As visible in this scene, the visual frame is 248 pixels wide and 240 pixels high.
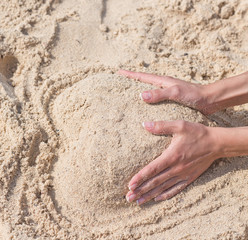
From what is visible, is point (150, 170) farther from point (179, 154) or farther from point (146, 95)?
point (146, 95)

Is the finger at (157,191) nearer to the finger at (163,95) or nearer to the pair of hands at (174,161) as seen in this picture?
the pair of hands at (174,161)

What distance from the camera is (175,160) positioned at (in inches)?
69.6

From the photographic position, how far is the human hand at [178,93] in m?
1.87

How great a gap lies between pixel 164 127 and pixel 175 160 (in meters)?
0.18

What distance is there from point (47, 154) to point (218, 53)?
1.35 m

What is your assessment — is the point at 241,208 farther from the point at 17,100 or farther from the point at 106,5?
the point at 106,5

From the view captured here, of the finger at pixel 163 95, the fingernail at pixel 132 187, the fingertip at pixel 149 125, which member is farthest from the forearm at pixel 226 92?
the fingernail at pixel 132 187

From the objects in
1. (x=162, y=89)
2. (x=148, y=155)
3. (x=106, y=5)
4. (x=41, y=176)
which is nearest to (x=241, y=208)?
(x=148, y=155)

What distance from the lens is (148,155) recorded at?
178 cm

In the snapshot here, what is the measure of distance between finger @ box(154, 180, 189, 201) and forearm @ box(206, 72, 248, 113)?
47 cm

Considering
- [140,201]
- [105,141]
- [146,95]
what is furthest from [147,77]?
[140,201]

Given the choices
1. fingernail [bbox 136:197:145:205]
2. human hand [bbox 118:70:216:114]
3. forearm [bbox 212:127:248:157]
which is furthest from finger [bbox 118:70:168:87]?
fingernail [bbox 136:197:145:205]

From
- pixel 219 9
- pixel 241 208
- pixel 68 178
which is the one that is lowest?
pixel 241 208

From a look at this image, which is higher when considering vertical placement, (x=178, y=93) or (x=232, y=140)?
(x=178, y=93)
